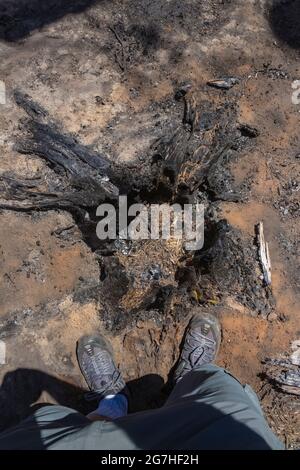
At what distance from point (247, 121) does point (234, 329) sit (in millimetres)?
2170

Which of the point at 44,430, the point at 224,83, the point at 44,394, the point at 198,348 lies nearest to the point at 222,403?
the point at 44,430

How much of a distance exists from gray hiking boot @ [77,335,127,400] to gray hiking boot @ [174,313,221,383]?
52 cm

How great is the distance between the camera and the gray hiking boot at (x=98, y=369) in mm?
3782

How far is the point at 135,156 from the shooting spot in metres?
4.46

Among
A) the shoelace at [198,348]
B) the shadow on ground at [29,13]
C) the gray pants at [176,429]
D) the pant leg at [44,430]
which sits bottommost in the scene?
the shoelace at [198,348]

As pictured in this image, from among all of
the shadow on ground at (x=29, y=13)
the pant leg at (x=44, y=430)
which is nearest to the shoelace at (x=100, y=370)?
the pant leg at (x=44, y=430)

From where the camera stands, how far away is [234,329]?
3.99m

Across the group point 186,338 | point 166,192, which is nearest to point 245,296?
point 186,338

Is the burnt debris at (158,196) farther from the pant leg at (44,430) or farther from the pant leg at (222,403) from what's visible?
the pant leg at (44,430)

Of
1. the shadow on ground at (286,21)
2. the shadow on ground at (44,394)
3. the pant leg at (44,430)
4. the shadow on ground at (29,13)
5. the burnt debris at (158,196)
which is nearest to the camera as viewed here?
the pant leg at (44,430)

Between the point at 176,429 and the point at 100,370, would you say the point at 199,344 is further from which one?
the point at 176,429

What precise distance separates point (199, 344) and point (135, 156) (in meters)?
1.90

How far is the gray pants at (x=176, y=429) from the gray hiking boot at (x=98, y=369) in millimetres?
1136

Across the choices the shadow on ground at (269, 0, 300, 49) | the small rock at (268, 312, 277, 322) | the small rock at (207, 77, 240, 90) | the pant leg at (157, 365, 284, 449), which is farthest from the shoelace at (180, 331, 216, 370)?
the shadow on ground at (269, 0, 300, 49)
